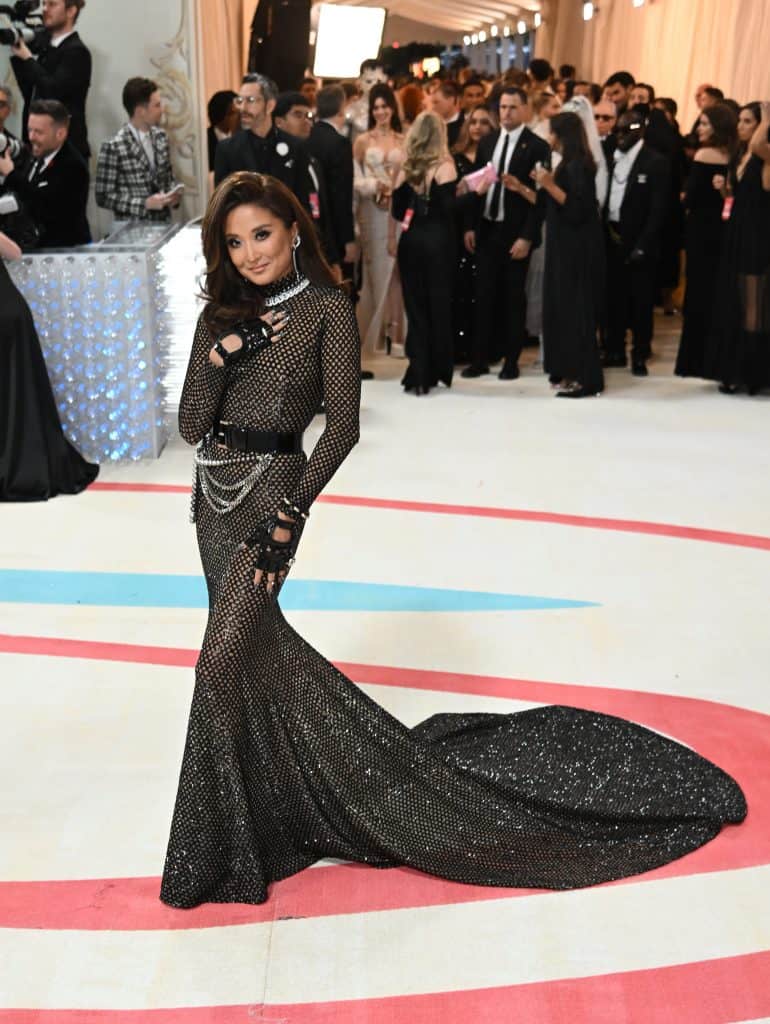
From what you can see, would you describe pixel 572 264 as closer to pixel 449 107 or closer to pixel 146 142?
pixel 449 107

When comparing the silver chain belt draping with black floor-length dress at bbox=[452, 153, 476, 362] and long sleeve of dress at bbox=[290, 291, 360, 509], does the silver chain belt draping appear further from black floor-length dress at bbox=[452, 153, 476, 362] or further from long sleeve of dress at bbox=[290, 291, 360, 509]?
black floor-length dress at bbox=[452, 153, 476, 362]

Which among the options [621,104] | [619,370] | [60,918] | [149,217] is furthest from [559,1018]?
[621,104]

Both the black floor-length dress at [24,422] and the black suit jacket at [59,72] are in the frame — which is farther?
the black suit jacket at [59,72]

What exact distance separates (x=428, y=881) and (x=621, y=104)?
7981 mm

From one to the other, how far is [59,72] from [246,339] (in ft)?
15.4

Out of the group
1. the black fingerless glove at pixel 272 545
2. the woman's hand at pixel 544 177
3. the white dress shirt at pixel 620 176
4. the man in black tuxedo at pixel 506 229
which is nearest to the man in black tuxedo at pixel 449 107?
the man in black tuxedo at pixel 506 229

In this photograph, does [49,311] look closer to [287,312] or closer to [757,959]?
[287,312]

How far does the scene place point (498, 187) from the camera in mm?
7418

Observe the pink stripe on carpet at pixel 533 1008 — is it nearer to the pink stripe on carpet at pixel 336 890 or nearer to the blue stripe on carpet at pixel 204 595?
the pink stripe on carpet at pixel 336 890

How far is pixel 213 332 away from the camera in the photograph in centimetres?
259

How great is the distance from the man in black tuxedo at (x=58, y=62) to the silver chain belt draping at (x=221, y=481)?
14.8 ft

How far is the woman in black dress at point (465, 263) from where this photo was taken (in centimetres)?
795

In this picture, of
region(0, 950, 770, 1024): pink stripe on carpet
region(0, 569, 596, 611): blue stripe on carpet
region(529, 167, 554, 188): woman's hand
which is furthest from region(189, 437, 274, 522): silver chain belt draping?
region(529, 167, 554, 188): woman's hand

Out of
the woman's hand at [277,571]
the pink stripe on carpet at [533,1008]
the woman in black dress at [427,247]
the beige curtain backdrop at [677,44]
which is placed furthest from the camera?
the beige curtain backdrop at [677,44]
